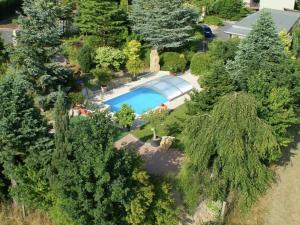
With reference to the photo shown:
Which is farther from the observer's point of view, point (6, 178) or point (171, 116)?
point (171, 116)

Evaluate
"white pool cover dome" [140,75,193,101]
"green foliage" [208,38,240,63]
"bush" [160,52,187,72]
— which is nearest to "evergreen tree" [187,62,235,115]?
"white pool cover dome" [140,75,193,101]

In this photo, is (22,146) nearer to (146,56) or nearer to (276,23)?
(146,56)

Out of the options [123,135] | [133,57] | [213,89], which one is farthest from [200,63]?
[213,89]

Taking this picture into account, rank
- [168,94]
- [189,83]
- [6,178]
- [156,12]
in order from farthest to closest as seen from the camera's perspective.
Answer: [156,12], [189,83], [168,94], [6,178]

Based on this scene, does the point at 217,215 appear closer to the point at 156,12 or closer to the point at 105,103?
the point at 105,103

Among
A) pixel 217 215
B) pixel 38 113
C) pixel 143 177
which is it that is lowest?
pixel 217 215

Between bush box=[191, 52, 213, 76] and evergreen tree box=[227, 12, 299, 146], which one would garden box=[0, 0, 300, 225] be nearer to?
evergreen tree box=[227, 12, 299, 146]

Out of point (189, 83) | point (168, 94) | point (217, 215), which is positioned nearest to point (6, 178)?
point (217, 215)
